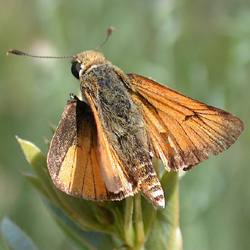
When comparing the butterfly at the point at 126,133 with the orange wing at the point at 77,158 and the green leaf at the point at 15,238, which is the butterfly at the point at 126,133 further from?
the green leaf at the point at 15,238

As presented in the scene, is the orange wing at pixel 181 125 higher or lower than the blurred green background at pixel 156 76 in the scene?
lower

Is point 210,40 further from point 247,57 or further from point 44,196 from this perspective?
point 44,196

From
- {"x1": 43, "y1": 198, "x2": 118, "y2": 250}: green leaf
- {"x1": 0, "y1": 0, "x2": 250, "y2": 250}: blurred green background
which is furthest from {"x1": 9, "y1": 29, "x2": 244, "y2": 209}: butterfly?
{"x1": 0, "y1": 0, "x2": 250, "y2": 250}: blurred green background

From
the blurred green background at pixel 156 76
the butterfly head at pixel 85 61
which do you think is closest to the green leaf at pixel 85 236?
the butterfly head at pixel 85 61

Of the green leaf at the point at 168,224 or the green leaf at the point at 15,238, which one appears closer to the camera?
the green leaf at the point at 168,224

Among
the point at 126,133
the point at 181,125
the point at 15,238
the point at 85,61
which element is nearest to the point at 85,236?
the point at 15,238

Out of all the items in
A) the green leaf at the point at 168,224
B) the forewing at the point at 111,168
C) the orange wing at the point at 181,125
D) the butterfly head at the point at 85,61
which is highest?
the butterfly head at the point at 85,61

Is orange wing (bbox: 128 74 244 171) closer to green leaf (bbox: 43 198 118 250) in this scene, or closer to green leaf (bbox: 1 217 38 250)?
green leaf (bbox: 43 198 118 250)
